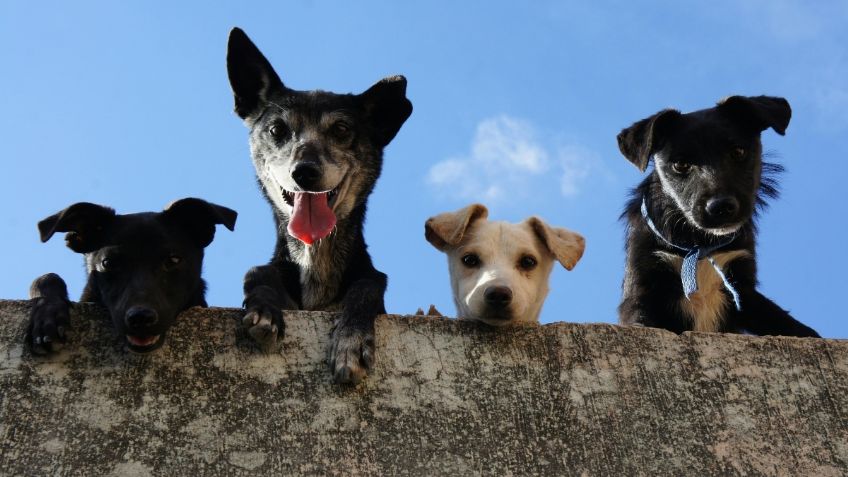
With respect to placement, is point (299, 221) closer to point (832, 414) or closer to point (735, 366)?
point (735, 366)

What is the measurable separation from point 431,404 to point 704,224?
7.84ft

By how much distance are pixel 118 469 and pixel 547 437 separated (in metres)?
1.97

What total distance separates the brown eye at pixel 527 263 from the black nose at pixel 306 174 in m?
1.34

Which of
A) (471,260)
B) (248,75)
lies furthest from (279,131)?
(471,260)

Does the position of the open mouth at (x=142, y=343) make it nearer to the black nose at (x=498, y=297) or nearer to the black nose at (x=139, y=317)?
the black nose at (x=139, y=317)

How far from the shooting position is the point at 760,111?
6.19m

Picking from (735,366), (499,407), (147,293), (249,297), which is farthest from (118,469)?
(735,366)

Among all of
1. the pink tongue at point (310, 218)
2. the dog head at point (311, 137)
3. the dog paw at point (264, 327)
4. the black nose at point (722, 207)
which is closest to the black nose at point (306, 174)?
the dog head at point (311, 137)

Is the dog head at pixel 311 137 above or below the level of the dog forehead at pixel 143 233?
above

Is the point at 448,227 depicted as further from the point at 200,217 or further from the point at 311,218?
the point at 200,217

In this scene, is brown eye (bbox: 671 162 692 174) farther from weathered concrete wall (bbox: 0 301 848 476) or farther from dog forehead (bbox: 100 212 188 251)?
dog forehead (bbox: 100 212 188 251)

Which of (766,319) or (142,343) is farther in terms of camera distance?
(766,319)

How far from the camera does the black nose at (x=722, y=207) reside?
5.81 m

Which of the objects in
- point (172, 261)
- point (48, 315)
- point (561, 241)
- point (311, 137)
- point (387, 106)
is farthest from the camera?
point (387, 106)
